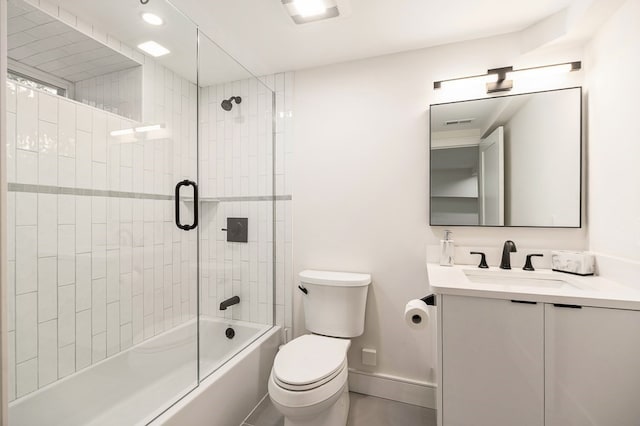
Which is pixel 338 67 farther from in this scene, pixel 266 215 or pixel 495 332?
pixel 495 332

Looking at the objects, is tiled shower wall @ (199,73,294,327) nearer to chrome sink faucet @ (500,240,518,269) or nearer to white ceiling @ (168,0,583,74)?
white ceiling @ (168,0,583,74)

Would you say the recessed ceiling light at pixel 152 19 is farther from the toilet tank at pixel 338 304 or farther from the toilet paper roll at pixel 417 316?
the toilet paper roll at pixel 417 316

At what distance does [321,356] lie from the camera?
1485mm

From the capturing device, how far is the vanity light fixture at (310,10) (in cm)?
142

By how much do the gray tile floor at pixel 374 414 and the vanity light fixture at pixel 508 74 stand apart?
1971 millimetres

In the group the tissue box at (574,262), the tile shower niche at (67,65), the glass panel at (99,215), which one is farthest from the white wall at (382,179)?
the tile shower niche at (67,65)

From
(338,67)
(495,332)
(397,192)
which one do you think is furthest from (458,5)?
(495,332)

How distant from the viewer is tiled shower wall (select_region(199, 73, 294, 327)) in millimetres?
1937

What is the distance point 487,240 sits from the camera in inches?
67.0

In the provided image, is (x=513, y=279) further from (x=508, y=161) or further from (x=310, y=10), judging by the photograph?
(x=310, y=10)

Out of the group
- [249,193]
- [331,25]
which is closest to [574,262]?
[331,25]

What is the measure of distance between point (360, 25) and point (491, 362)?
1780mm

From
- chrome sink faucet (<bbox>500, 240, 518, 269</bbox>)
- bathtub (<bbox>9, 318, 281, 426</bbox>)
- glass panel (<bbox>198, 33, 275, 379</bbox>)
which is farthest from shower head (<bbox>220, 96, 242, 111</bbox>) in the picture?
chrome sink faucet (<bbox>500, 240, 518, 269</bbox>)

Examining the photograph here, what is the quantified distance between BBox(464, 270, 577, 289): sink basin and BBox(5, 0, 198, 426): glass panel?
164cm
